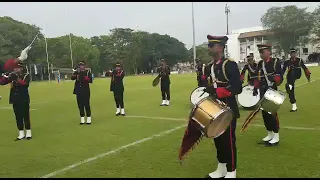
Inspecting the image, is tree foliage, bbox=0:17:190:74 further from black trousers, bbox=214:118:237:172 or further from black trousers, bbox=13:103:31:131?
black trousers, bbox=214:118:237:172

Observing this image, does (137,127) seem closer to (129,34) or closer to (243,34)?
(129,34)

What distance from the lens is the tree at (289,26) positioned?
92.2 meters

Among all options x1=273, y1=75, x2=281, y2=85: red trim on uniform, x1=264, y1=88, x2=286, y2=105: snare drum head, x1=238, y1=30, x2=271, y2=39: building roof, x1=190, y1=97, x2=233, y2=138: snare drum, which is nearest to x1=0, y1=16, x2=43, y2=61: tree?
x1=273, y1=75, x2=281, y2=85: red trim on uniform

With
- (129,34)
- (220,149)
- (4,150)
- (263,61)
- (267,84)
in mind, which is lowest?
(4,150)

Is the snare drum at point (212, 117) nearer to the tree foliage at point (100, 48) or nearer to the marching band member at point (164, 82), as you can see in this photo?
the marching band member at point (164, 82)

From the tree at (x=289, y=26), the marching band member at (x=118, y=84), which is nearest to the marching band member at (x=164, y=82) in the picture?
the marching band member at (x=118, y=84)

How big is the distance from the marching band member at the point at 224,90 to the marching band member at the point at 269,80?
7.16 feet

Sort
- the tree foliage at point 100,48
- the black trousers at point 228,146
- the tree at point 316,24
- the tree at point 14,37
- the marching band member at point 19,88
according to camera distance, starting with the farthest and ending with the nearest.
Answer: the tree at point 316,24 → the tree foliage at point 100,48 → the tree at point 14,37 → the marching band member at point 19,88 → the black trousers at point 228,146

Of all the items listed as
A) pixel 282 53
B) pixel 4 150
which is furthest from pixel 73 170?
pixel 282 53

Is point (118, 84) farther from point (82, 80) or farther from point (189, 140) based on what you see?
point (189, 140)

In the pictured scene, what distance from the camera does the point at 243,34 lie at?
113m

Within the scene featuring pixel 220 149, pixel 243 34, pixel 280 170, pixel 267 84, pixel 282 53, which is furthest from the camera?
pixel 243 34

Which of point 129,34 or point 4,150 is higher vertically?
point 129,34

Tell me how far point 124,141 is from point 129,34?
86090mm
